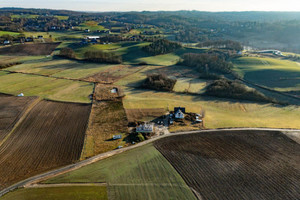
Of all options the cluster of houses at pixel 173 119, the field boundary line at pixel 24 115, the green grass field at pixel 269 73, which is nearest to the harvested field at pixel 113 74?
the field boundary line at pixel 24 115

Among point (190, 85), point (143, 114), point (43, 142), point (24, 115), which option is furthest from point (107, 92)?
point (190, 85)

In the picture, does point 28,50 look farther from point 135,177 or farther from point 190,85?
point 135,177

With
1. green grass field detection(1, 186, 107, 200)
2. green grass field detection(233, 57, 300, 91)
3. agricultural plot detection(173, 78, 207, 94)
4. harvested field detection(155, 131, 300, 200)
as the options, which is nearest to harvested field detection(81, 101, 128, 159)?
green grass field detection(1, 186, 107, 200)

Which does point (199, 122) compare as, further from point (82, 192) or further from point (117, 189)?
point (82, 192)

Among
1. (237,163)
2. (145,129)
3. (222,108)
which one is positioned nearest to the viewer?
(237,163)

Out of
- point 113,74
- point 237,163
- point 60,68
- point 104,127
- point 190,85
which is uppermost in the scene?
point 60,68

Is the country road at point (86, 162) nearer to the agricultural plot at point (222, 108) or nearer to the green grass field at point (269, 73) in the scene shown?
the agricultural plot at point (222, 108)

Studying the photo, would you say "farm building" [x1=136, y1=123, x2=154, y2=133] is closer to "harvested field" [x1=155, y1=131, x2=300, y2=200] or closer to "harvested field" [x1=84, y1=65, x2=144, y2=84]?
"harvested field" [x1=155, y1=131, x2=300, y2=200]
